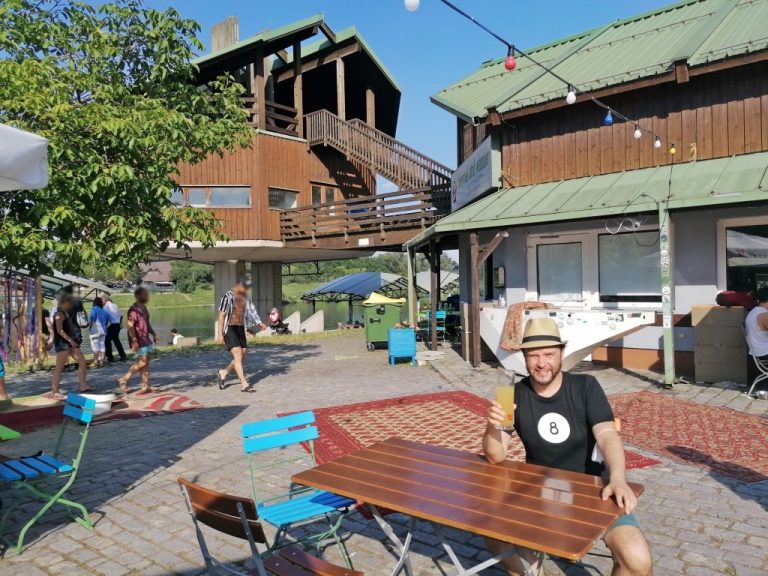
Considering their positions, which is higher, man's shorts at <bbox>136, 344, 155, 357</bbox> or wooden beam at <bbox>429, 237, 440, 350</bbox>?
wooden beam at <bbox>429, 237, 440, 350</bbox>

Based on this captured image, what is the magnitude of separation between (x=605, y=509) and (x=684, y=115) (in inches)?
373

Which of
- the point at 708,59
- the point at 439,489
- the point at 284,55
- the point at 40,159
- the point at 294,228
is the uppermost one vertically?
the point at 284,55

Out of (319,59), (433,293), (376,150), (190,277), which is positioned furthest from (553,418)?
(190,277)

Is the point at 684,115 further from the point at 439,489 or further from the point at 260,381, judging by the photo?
the point at 439,489

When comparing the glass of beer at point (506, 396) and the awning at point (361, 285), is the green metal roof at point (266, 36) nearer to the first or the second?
the awning at point (361, 285)

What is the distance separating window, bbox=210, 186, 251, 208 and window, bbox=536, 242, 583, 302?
39.1 ft

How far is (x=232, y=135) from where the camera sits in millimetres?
9586

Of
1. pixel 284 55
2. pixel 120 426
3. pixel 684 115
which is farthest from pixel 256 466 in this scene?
pixel 284 55

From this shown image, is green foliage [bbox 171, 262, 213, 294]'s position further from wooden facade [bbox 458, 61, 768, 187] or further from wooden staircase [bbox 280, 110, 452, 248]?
wooden facade [bbox 458, 61, 768, 187]

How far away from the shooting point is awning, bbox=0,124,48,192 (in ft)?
10.8

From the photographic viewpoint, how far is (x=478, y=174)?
13.2 meters

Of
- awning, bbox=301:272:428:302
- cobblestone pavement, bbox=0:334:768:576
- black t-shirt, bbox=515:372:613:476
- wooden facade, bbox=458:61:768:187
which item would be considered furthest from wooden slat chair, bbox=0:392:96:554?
awning, bbox=301:272:428:302

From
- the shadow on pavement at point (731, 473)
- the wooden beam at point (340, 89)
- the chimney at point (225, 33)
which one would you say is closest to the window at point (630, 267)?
the shadow on pavement at point (731, 473)

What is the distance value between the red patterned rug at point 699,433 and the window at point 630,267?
298 centimetres
